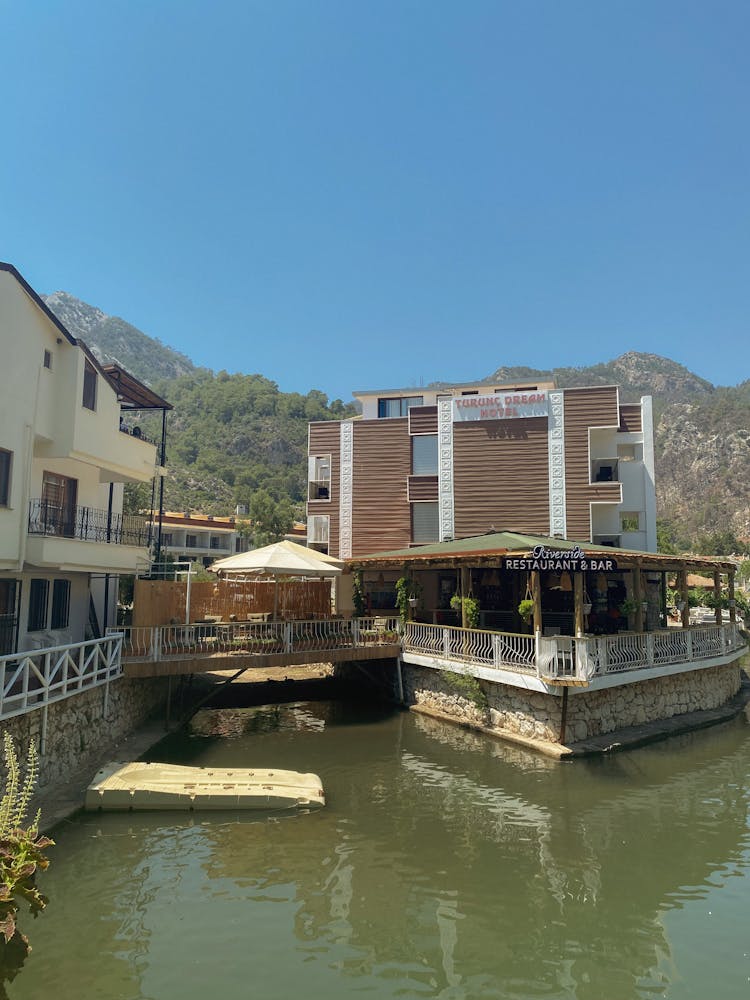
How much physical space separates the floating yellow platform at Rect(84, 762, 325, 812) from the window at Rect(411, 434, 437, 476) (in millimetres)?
19779

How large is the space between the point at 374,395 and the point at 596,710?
2223 centimetres

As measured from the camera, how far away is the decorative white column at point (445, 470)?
96.0ft

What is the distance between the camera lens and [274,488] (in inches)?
4222

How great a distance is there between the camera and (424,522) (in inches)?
1190

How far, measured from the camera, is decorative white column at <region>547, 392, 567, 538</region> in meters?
27.9

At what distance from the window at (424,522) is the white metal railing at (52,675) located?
16854 millimetres

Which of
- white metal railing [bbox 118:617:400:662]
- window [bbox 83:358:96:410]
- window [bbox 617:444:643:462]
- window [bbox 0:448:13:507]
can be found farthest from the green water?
window [bbox 617:444:643:462]

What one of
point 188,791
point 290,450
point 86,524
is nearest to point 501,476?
point 86,524

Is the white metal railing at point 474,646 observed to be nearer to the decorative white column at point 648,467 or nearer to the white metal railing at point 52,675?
the white metal railing at point 52,675

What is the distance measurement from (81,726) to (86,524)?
274 inches

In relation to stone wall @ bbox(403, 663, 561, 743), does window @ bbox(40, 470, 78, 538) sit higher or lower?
higher

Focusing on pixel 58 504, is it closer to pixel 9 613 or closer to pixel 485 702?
pixel 9 613

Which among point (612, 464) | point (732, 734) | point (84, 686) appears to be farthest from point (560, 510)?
point (84, 686)

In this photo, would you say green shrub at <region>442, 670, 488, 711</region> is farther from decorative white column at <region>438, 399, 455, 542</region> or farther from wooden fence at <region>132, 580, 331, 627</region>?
decorative white column at <region>438, 399, 455, 542</region>
